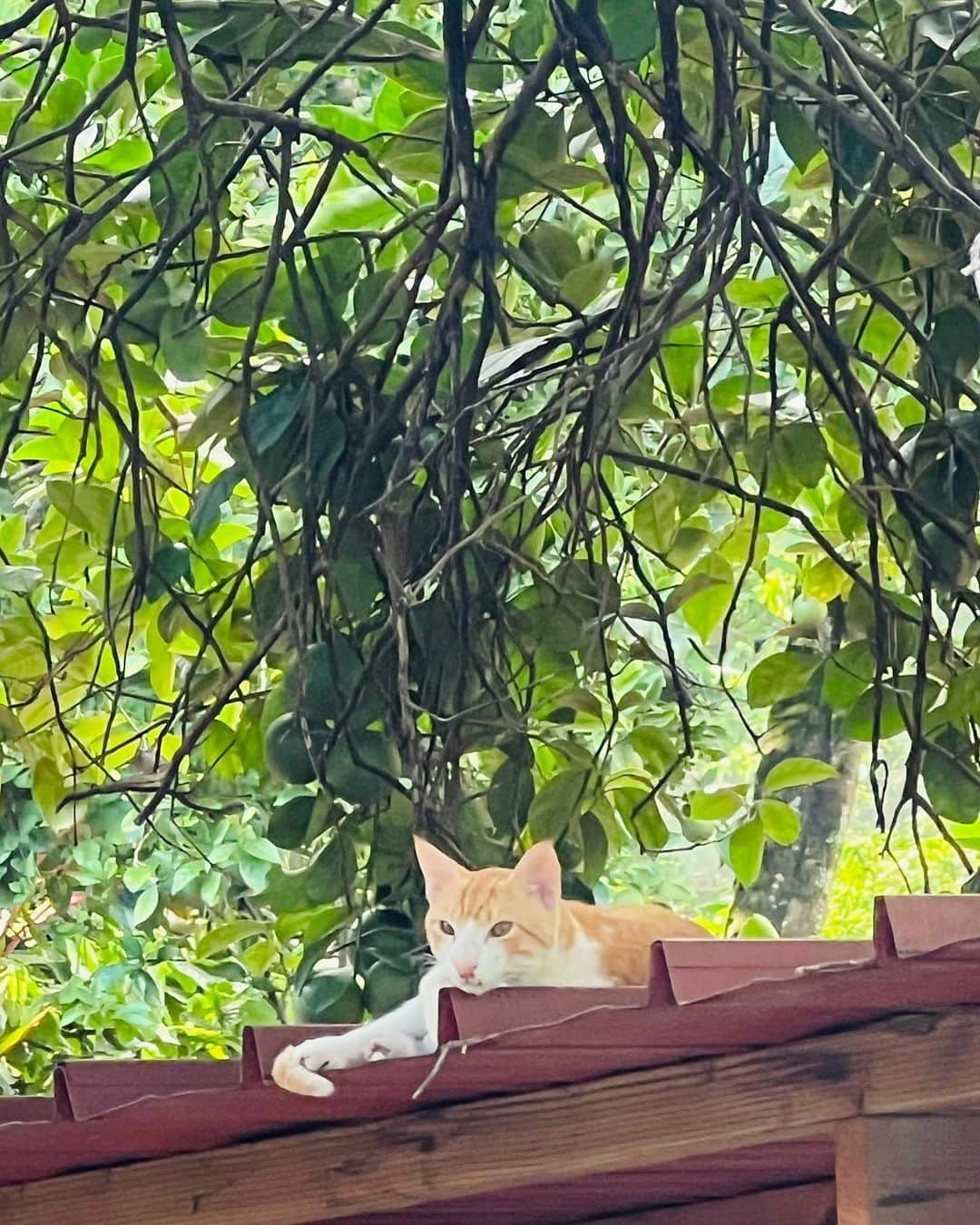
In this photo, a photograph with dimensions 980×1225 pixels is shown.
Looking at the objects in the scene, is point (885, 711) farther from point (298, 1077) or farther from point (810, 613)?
point (298, 1077)

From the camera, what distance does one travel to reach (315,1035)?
1.40m

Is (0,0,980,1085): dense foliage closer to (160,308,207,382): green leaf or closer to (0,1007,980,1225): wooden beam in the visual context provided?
(160,308,207,382): green leaf

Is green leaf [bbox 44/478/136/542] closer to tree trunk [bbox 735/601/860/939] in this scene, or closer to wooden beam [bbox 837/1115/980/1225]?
wooden beam [bbox 837/1115/980/1225]

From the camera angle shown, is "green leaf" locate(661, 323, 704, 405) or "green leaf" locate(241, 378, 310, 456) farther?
"green leaf" locate(661, 323, 704, 405)

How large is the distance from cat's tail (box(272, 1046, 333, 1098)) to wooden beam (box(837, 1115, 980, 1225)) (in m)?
0.35

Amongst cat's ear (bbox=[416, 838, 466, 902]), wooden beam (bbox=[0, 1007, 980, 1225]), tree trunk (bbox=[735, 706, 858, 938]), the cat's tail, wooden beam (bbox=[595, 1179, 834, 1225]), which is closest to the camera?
wooden beam (bbox=[0, 1007, 980, 1225])

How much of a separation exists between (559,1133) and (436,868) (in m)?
0.39

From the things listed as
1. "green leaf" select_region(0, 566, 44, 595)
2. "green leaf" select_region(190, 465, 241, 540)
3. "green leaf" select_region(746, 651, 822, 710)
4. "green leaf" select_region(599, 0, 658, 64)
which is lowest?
"green leaf" select_region(746, 651, 822, 710)

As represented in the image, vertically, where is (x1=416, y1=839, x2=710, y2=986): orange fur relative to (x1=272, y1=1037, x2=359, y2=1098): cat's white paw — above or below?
above

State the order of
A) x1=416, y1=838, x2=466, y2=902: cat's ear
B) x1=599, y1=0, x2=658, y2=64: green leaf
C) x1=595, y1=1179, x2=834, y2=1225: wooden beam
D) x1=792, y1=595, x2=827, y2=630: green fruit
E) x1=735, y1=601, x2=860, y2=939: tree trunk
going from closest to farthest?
1. x1=599, y1=0, x2=658, y2=64: green leaf
2. x1=595, y1=1179, x2=834, y2=1225: wooden beam
3. x1=416, y1=838, x2=466, y2=902: cat's ear
4. x1=792, y1=595, x2=827, y2=630: green fruit
5. x1=735, y1=601, x2=860, y2=939: tree trunk

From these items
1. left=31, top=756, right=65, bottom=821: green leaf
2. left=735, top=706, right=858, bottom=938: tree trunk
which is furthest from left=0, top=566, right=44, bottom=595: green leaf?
left=735, top=706, right=858, bottom=938: tree trunk

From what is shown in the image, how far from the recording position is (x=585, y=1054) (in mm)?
1122

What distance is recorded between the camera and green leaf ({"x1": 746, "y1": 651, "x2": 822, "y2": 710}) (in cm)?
189

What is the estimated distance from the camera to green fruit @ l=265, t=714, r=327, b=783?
5.57 feet
